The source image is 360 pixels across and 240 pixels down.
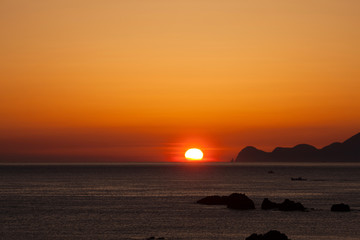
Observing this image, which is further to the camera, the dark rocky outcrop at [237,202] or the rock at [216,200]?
the rock at [216,200]

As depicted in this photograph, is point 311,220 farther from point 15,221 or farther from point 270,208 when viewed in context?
point 15,221

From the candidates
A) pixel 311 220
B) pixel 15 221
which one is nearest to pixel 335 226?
pixel 311 220

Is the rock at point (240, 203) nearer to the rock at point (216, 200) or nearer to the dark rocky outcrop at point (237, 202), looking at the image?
the dark rocky outcrop at point (237, 202)

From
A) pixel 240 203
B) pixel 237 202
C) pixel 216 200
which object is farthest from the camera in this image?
pixel 216 200

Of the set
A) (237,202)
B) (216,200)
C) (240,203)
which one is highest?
(216,200)

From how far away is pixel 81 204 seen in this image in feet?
379

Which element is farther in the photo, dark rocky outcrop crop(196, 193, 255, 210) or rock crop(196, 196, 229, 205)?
rock crop(196, 196, 229, 205)

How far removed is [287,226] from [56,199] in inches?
2518

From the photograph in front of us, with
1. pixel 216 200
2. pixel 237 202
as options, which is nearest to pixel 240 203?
pixel 237 202

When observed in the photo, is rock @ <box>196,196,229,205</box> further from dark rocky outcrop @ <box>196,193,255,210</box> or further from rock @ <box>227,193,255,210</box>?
rock @ <box>227,193,255,210</box>

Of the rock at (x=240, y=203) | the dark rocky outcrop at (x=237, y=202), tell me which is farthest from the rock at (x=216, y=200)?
the rock at (x=240, y=203)

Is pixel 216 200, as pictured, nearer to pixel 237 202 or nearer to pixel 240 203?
pixel 237 202

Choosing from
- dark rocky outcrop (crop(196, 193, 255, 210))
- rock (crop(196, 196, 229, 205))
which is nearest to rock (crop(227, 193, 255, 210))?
dark rocky outcrop (crop(196, 193, 255, 210))

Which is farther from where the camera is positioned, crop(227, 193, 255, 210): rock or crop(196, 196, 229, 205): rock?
crop(196, 196, 229, 205): rock
